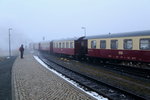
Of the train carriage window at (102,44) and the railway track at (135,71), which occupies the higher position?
the train carriage window at (102,44)

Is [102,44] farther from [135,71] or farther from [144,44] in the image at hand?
[144,44]

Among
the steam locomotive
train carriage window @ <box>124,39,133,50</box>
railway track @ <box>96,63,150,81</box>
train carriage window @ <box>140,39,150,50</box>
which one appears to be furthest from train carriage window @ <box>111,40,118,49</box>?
train carriage window @ <box>140,39,150,50</box>

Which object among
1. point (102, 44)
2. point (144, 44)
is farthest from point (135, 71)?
point (102, 44)

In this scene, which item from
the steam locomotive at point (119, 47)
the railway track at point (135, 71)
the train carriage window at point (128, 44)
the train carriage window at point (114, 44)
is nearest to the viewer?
the railway track at point (135, 71)

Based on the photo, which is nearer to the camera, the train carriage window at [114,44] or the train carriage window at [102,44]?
the train carriage window at [114,44]

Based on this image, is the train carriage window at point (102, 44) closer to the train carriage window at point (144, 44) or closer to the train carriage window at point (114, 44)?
the train carriage window at point (114, 44)

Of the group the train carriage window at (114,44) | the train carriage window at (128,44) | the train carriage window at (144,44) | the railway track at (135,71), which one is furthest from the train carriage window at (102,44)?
the train carriage window at (144,44)

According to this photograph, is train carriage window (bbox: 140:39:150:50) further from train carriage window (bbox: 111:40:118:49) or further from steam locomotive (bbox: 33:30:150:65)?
train carriage window (bbox: 111:40:118:49)

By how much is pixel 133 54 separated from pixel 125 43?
1527mm

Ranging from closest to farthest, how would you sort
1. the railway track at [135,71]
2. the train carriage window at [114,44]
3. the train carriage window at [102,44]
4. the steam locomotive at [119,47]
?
the railway track at [135,71] < the steam locomotive at [119,47] < the train carriage window at [114,44] < the train carriage window at [102,44]

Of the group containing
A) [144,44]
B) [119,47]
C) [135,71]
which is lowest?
[135,71]

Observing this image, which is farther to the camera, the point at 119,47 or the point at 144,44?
the point at 119,47

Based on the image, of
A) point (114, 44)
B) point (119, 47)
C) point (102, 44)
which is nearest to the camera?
point (119, 47)

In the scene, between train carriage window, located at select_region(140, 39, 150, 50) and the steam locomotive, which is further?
the steam locomotive
